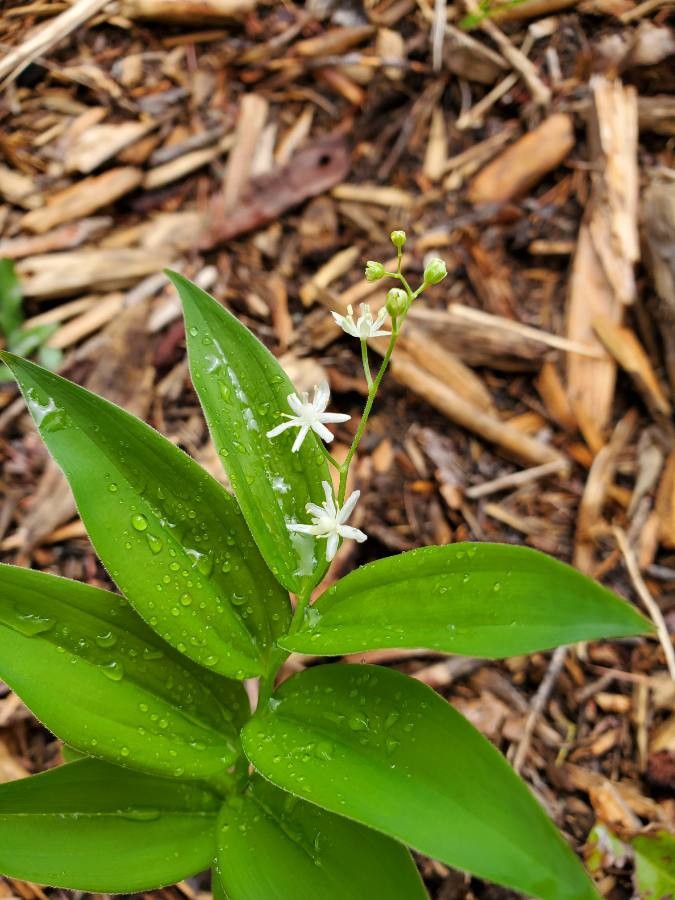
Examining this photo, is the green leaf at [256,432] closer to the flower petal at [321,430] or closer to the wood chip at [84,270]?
the flower petal at [321,430]

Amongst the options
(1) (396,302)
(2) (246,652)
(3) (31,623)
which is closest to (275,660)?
(2) (246,652)

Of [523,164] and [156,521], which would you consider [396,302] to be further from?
[523,164]

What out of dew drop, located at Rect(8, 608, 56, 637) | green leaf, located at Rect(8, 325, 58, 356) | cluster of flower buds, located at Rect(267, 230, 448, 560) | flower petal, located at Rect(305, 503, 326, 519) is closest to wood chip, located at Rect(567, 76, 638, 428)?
cluster of flower buds, located at Rect(267, 230, 448, 560)

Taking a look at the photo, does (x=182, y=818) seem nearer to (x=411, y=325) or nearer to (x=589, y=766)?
(x=589, y=766)

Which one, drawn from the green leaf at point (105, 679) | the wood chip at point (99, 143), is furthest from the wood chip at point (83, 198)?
the green leaf at point (105, 679)

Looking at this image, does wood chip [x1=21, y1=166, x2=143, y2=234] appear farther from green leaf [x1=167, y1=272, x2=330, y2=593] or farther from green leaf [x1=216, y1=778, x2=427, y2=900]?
green leaf [x1=216, y1=778, x2=427, y2=900]

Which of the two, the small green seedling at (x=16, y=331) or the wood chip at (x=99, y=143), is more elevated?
the wood chip at (x=99, y=143)

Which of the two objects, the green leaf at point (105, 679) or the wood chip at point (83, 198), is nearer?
the green leaf at point (105, 679)
